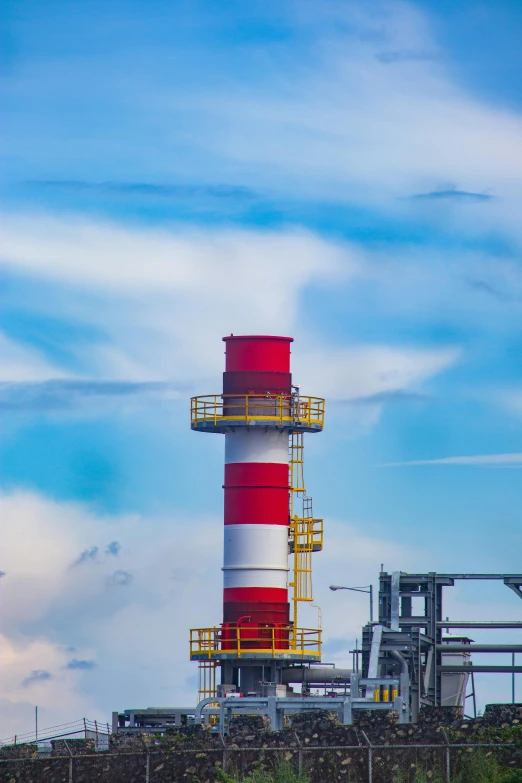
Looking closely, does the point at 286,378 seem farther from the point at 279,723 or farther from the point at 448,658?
the point at 279,723

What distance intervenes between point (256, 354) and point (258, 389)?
1.32m

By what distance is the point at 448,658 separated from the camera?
58.1 m

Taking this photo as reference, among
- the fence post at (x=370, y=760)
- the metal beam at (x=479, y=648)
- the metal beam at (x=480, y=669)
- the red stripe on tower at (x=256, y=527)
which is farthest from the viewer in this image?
the red stripe on tower at (x=256, y=527)

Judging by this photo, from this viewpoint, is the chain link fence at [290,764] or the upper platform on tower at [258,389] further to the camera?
the upper platform on tower at [258,389]

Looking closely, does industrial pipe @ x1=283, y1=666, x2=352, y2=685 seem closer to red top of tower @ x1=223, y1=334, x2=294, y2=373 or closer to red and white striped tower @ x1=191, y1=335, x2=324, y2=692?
red and white striped tower @ x1=191, y1=335, x2=324, y2=692

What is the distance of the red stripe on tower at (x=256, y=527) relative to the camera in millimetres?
60594

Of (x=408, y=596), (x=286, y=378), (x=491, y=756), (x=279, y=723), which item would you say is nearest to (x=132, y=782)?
(x=491, y=756)

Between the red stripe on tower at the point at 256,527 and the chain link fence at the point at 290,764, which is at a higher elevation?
the red stripe on tower at the point at 256,527

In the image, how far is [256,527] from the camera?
199 ft

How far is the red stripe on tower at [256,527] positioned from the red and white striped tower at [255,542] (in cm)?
4

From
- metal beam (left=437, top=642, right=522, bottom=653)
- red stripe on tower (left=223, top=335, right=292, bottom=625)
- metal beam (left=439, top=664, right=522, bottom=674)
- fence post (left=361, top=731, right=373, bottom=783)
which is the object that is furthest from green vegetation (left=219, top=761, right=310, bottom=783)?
red stripe on tower (left=223, top=335, right=292, bottom=625)

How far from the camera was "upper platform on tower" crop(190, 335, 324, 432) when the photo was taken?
2436 inches

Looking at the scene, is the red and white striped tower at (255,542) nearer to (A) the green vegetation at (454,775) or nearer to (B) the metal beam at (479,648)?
(B) the metal beam at (479,648)

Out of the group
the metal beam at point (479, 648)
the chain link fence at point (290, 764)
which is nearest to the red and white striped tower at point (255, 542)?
the metal beam at point (479, 648)
